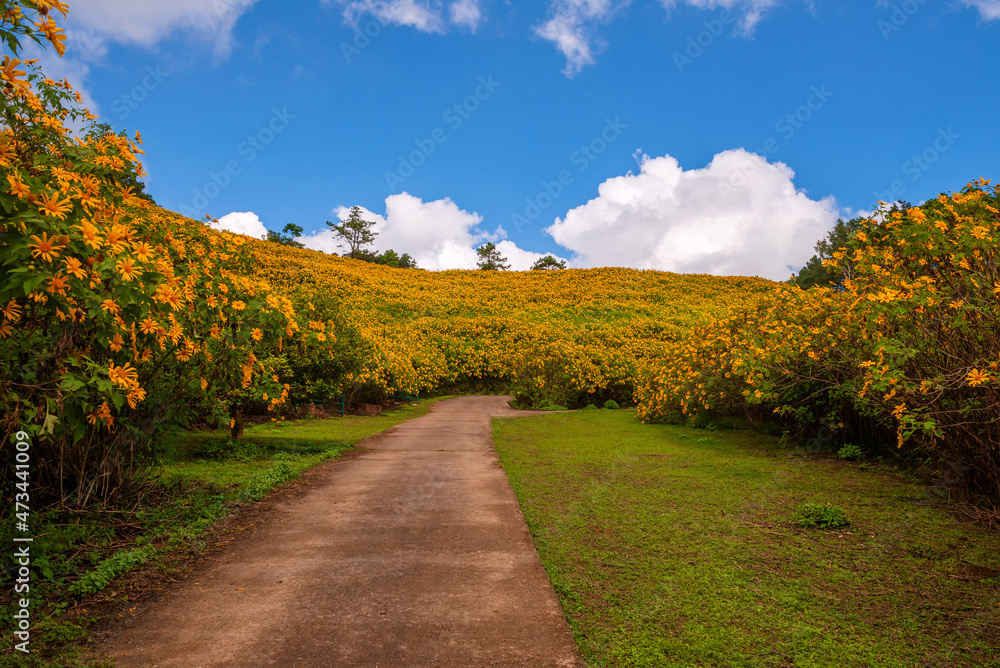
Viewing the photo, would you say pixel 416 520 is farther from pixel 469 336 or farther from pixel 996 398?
pixel 469 336

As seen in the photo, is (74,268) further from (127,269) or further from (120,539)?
(120,539)

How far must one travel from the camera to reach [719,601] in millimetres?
3641

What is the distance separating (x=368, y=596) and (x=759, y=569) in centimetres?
293

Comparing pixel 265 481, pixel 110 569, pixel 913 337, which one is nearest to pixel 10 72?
pixel 110 569

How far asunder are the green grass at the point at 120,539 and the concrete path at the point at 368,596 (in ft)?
1.06

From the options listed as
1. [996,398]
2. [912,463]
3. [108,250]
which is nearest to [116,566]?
[108,250]

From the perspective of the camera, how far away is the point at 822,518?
17.6ft

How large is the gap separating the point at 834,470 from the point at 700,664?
6.36 metres

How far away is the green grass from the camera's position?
3201 millimetres

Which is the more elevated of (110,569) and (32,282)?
(32,282)

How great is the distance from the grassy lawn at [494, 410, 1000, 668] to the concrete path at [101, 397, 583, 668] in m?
0.31

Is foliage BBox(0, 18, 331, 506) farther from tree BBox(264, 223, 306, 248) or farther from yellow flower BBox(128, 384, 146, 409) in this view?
tree BBox(264, 223, 306, 248)

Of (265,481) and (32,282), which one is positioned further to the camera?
(265,481)

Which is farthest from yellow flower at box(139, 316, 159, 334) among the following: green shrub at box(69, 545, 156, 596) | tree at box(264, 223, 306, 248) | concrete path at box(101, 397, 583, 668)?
tree at box(264, 223, 306, 248)
